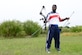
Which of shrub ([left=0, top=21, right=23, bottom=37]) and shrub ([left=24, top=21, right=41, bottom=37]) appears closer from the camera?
shrub ([left=0, top=21, right=23, bottom=37])

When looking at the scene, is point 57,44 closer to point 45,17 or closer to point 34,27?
point 45,17

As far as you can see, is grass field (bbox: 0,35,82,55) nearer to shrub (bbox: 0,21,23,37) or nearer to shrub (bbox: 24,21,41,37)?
shrub (bbox: 0,21,23,37)

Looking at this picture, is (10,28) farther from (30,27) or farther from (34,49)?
(34,49)

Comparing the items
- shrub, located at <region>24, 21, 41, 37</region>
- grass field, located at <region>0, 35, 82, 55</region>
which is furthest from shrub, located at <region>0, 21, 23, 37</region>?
grass field, located at <region>0, 35, 82, 55</region>

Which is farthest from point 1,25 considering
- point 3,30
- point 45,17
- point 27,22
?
point 45,17

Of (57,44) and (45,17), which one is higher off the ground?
(45,17)

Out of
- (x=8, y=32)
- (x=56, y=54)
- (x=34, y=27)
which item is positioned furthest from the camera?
(x=34, y=27)

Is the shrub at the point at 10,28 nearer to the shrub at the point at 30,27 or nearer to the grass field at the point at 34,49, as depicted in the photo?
the shrub at the point at 30,27

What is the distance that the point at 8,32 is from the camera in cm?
4794

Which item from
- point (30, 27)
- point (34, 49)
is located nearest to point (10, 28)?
point (30, 27)

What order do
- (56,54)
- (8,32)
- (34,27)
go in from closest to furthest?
(56,54) < (8,32) < (34,27)

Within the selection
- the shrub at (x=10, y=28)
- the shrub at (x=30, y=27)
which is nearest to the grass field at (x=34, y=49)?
the shrub at (x=10, y=28)

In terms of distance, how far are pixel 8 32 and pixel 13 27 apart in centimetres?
116

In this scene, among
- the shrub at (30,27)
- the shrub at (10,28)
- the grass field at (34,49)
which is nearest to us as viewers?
the grass field at (34,49)
